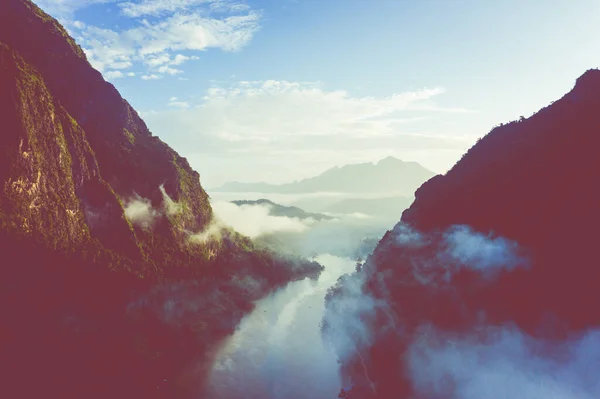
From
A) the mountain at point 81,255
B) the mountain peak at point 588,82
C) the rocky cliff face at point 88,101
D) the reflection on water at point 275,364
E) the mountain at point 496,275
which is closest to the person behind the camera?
the mountain at point 496,275

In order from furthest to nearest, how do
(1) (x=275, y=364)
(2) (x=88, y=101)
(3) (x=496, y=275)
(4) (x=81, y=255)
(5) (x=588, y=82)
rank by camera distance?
(2) (x=88, y=101) → (4) (x=81, y=255) → (1) (x=275, y=364) → (5) (x=588, y=82) → (3) (x=496, y=275)

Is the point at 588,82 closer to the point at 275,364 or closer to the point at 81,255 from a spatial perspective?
the point at 275,364

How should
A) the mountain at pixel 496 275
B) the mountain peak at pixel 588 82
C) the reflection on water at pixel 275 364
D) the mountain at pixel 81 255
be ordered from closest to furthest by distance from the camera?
the mountain at pixel 496 275, the mountain peak at pixel 588 82, the reflection on water at pixel 275 364, the mountain at pixel 81 255

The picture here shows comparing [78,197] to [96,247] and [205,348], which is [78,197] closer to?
[96,247]

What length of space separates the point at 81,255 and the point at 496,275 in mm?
136788

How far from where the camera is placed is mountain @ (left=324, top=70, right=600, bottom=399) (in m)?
65.1

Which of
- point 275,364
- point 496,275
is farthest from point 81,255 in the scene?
point 496,275

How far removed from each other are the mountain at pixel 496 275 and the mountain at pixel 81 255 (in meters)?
62.9

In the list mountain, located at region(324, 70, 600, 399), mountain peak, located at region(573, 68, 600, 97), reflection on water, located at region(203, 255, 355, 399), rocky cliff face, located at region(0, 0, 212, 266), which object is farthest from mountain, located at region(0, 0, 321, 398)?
mountain peak, located at region(573, 68, 600, 97)

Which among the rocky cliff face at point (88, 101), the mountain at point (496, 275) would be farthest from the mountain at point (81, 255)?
the mountain at point (496, 275)

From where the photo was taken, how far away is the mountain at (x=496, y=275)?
65.1m

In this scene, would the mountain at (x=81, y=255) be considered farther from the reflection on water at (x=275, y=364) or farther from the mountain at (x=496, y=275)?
the mountain at (x=496, y=275)

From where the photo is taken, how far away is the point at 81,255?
140 metres

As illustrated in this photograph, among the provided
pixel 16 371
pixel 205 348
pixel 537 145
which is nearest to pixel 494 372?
pixel 537 145
